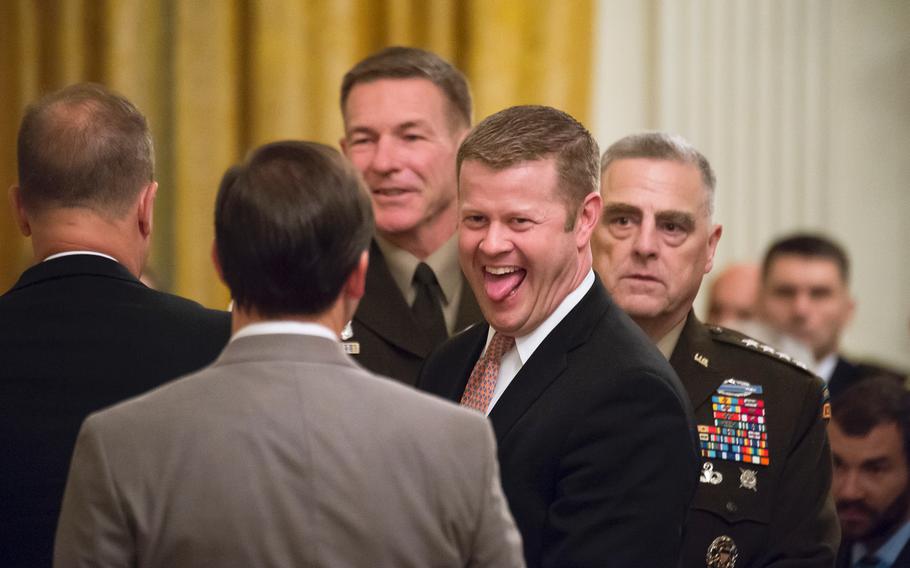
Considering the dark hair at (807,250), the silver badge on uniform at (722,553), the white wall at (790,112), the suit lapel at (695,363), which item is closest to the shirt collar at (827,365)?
the dark hair at (807,250)

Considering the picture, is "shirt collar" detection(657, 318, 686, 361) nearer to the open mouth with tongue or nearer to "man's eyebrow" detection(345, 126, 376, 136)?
the open mouth with tongue

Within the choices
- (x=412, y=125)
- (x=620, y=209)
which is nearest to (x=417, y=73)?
(x=412, y=125)

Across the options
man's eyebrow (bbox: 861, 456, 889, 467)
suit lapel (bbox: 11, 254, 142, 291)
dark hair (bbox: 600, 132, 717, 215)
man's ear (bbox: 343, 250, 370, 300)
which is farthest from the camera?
man's eyebrow (bbox: 861, 456, 889, 467)

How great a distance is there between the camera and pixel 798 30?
554 cm

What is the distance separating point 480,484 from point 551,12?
3.55m

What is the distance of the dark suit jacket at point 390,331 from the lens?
10.5 feet

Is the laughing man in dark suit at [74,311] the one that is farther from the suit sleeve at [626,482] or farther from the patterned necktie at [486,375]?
the suit sleeve at [626,482]

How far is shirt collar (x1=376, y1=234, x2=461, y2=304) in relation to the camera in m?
3.37

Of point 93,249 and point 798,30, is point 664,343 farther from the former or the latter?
point 798,30

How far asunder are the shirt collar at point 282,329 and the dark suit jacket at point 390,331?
1468mm

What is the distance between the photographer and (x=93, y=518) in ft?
5.45

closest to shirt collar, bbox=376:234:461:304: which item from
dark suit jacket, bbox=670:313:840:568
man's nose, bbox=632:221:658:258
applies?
man's nose, bbox=632:221:658:258

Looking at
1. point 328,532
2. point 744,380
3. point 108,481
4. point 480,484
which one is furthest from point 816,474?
point 108,481

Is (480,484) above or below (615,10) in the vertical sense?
below
